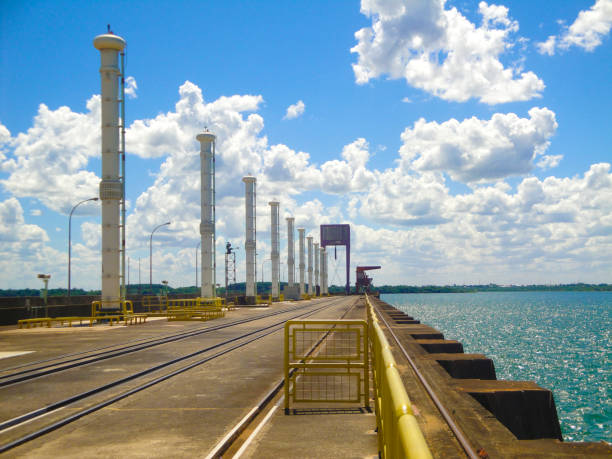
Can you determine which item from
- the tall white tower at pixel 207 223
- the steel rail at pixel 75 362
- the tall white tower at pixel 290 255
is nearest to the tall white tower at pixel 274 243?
the tall white tower at pixel 290 255

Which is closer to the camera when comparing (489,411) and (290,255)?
(489,411)

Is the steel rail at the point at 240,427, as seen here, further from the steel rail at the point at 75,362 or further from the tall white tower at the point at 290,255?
the tall white tower at the point at 290,255

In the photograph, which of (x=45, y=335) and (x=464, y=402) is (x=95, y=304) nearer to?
(x=45, y=335)

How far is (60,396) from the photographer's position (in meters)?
10.9

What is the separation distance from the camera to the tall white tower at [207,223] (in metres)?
54.3

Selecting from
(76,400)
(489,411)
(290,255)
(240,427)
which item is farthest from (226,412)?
(290,255)

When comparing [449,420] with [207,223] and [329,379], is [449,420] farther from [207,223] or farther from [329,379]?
[207,223]

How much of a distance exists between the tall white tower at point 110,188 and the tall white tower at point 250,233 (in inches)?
1349

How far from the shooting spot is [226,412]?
31.1ft

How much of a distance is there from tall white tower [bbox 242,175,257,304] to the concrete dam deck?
2198 inches

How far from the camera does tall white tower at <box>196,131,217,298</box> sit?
178ft

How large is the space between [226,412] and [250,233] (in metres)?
64.4

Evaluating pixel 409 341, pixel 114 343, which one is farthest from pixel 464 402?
pixel 114 343

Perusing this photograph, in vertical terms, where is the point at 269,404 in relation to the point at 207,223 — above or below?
below
